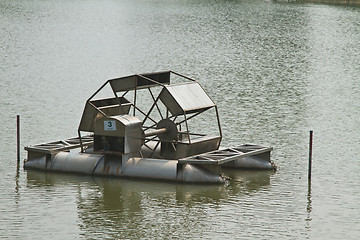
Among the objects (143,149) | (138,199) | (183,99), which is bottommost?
(138,199)

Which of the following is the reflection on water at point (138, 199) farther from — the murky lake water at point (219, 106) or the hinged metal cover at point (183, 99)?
the hinged metal cover at point (183, 99)

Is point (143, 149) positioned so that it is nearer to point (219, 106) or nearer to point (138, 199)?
point (138, 199)

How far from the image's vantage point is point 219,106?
35719mm

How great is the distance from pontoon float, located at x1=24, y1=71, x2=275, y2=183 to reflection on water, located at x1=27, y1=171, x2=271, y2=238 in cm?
32

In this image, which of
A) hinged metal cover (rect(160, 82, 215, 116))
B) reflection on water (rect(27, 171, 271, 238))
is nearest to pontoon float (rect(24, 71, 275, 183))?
hinged metal cover (rect(160, 82, 215, 116))

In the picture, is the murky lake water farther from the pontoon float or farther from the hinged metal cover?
the hinged metal cover

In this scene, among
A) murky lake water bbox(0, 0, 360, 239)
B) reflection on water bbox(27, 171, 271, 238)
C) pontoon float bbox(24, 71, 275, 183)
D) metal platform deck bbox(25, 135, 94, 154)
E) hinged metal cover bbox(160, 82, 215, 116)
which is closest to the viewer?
reflection on water bbox(27, 171, 271, 238)

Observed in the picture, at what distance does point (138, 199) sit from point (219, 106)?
48.4 ft

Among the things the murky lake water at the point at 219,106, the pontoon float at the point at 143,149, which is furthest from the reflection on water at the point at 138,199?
the pontoon float at the point at 143,149

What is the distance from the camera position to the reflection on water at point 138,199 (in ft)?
63.7

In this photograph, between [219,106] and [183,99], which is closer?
[183,99]

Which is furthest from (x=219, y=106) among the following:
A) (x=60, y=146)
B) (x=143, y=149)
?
(x=60, y=146)

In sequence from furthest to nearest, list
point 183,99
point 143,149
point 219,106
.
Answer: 1. point 219,106
2. point 143,149
3. point 183,99

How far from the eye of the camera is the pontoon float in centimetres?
2245
